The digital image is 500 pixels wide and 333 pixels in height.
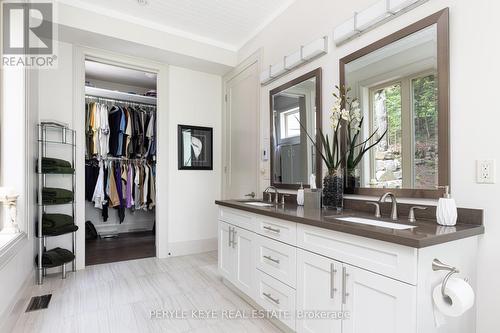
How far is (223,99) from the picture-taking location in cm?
409

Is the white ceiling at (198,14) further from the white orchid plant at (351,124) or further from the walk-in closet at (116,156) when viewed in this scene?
the white orchid plant at (351,124)

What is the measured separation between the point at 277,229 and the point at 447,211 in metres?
1.00

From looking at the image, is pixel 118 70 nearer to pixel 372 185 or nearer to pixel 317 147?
pixel 317 147

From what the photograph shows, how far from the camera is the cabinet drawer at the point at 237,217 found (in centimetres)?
227

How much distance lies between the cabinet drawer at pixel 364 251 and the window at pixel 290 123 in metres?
1.23

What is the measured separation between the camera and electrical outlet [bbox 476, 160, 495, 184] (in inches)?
53.9

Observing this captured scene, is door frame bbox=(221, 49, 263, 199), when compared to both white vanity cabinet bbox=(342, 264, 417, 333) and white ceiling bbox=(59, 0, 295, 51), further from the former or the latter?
white vanity cabinet bbox=(342, 264, 417, 333)

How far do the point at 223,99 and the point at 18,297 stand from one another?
10.3 feet

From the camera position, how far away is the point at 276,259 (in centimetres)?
193

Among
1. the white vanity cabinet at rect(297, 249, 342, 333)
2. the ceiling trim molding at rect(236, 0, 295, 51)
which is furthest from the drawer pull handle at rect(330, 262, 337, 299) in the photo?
the ceiling trim molding at rect(236, 0, 295, 51)

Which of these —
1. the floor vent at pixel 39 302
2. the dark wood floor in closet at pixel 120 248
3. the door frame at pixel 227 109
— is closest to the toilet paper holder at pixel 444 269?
the door frame at pixel 227 109

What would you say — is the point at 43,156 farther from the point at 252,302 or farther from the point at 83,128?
the point at 252,302

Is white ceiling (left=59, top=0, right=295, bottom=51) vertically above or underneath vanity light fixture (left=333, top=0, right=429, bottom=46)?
above

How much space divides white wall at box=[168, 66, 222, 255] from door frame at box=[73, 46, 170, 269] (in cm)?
8
